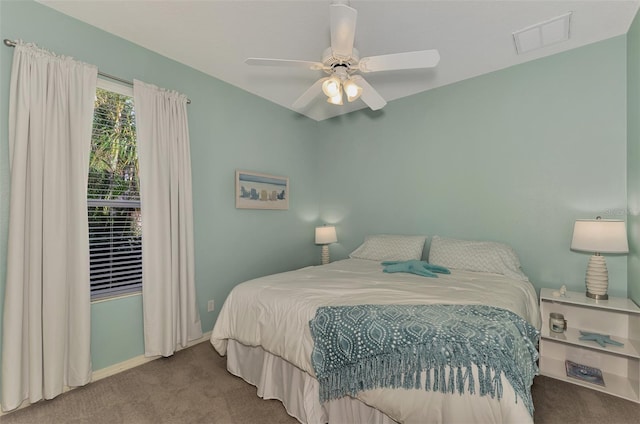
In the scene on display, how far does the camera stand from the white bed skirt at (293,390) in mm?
1588

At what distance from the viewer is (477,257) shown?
2.63 metres

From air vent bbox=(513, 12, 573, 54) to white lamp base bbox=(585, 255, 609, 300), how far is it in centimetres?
176

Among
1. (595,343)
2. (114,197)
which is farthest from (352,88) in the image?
(595,343)

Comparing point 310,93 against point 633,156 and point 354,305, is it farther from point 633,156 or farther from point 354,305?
point 633,156

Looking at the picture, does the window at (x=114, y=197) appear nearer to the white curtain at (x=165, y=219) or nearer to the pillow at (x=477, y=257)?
the white curtain at (x=165, y=219)

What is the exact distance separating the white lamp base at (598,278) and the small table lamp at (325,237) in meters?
2.50

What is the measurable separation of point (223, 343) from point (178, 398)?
429mm

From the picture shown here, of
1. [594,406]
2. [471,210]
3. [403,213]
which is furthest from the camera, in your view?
[403,213]

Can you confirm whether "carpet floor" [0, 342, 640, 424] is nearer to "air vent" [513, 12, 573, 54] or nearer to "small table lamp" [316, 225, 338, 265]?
"small table lamp" [316, 225, 338, 265]

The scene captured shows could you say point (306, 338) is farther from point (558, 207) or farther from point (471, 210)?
point (558, 207)

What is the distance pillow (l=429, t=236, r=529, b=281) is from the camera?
Result: 2510 millimetres

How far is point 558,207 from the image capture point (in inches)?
102

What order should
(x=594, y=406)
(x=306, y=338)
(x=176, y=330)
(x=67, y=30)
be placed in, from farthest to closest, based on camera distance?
(x=176, y=330)
(x=67, y=30)
(x=594, y=406)
(x=306, y=338)

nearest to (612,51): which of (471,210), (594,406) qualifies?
(471,210)
